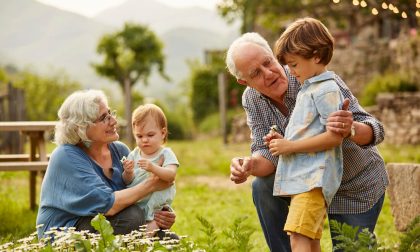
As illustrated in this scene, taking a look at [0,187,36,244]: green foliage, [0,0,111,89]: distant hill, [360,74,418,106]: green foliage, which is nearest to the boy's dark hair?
[0,187,36,244]: green foliage

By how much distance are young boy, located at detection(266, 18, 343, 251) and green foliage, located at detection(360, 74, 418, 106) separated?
1267 centimetres

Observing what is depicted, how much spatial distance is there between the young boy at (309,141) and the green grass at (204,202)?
0.34 meters

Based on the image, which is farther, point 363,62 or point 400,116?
point 363,62

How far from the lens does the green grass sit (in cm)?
614

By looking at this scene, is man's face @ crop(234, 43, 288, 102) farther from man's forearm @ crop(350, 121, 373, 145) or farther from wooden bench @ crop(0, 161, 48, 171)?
wooden bench @ crop(0, 161, 48, 171)

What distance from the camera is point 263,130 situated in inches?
162

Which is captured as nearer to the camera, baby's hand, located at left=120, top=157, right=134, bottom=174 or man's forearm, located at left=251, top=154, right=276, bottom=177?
man's forearm, located at left=251, top=154, right=276, bottom=177

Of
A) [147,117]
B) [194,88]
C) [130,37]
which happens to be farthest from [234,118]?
[147,117]

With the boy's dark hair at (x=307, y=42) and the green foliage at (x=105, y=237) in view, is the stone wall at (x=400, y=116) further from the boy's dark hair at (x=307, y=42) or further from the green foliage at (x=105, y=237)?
the green foliage at (x=105, y=237)

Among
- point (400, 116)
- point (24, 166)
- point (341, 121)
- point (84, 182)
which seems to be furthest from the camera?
point (400, 116)

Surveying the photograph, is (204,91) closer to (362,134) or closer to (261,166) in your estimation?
(261,166)

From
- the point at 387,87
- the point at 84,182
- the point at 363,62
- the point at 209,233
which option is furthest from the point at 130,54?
the point at 209,233

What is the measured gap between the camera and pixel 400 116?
14.8 meters

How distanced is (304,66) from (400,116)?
1171cm
